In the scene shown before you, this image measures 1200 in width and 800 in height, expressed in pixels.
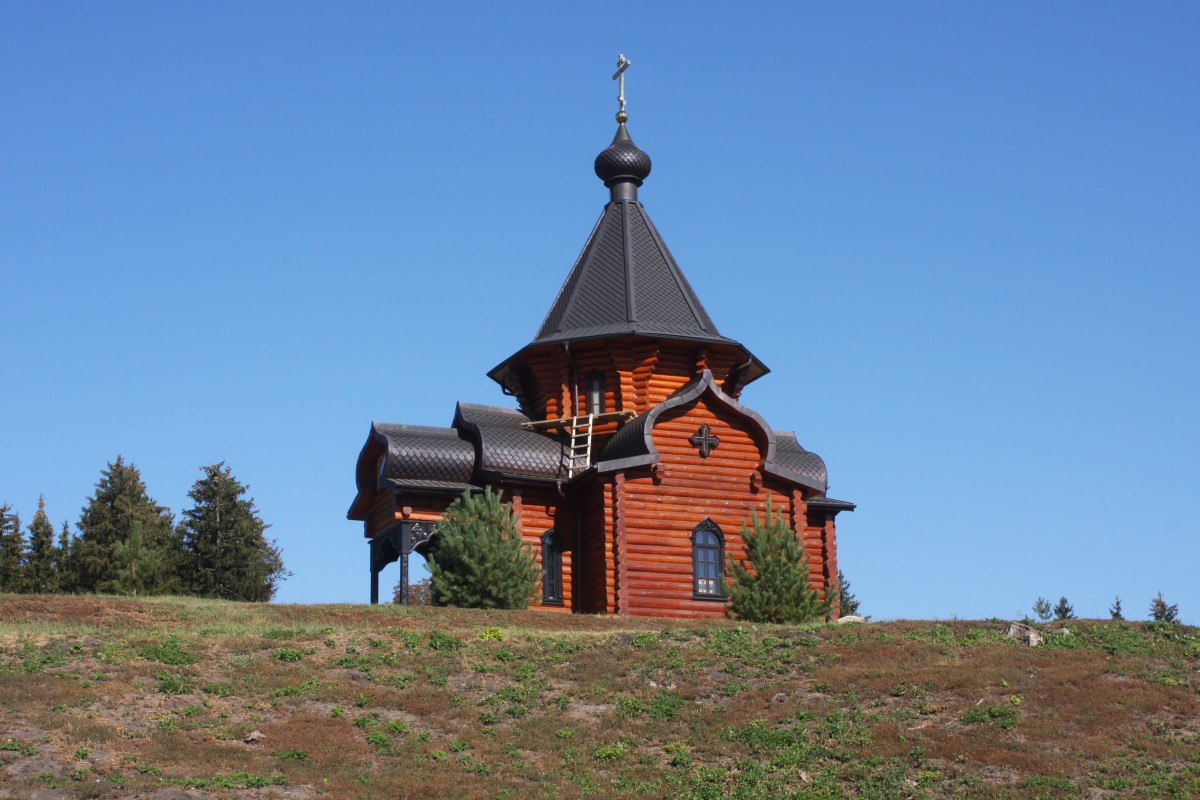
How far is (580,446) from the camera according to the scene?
31.2 m

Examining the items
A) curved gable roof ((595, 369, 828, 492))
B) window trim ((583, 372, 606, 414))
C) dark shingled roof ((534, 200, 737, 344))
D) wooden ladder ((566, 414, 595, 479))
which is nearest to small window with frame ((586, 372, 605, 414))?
window trim ((583, 372, 606, 414))

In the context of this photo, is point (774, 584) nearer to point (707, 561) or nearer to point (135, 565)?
point (707, 561)

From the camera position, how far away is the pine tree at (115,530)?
1326 inches

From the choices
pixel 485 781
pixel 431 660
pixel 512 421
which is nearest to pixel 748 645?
pixel 431 660

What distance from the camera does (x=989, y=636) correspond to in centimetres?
2239

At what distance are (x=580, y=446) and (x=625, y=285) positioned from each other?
13.9 feet

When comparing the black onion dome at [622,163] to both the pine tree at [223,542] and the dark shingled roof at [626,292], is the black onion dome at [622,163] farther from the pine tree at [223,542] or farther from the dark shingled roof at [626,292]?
the pine tree at [223,542]

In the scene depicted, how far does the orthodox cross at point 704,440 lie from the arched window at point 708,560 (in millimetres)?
1393

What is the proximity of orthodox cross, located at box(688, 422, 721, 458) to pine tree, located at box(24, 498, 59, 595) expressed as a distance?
15.6 metres

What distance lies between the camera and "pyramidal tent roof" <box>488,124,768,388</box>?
107 ft

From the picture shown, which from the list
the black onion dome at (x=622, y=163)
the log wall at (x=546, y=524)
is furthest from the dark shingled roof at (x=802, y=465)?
the black onion dome at (x=622, y=163)

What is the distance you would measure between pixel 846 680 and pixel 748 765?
121 inches

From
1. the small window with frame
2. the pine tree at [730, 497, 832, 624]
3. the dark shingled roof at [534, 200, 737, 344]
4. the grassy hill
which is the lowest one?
the grassy hill

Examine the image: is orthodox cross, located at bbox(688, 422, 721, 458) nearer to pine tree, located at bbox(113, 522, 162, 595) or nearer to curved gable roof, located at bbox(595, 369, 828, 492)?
curved gable roof, located at bbox(595, 369, 828, 492)
